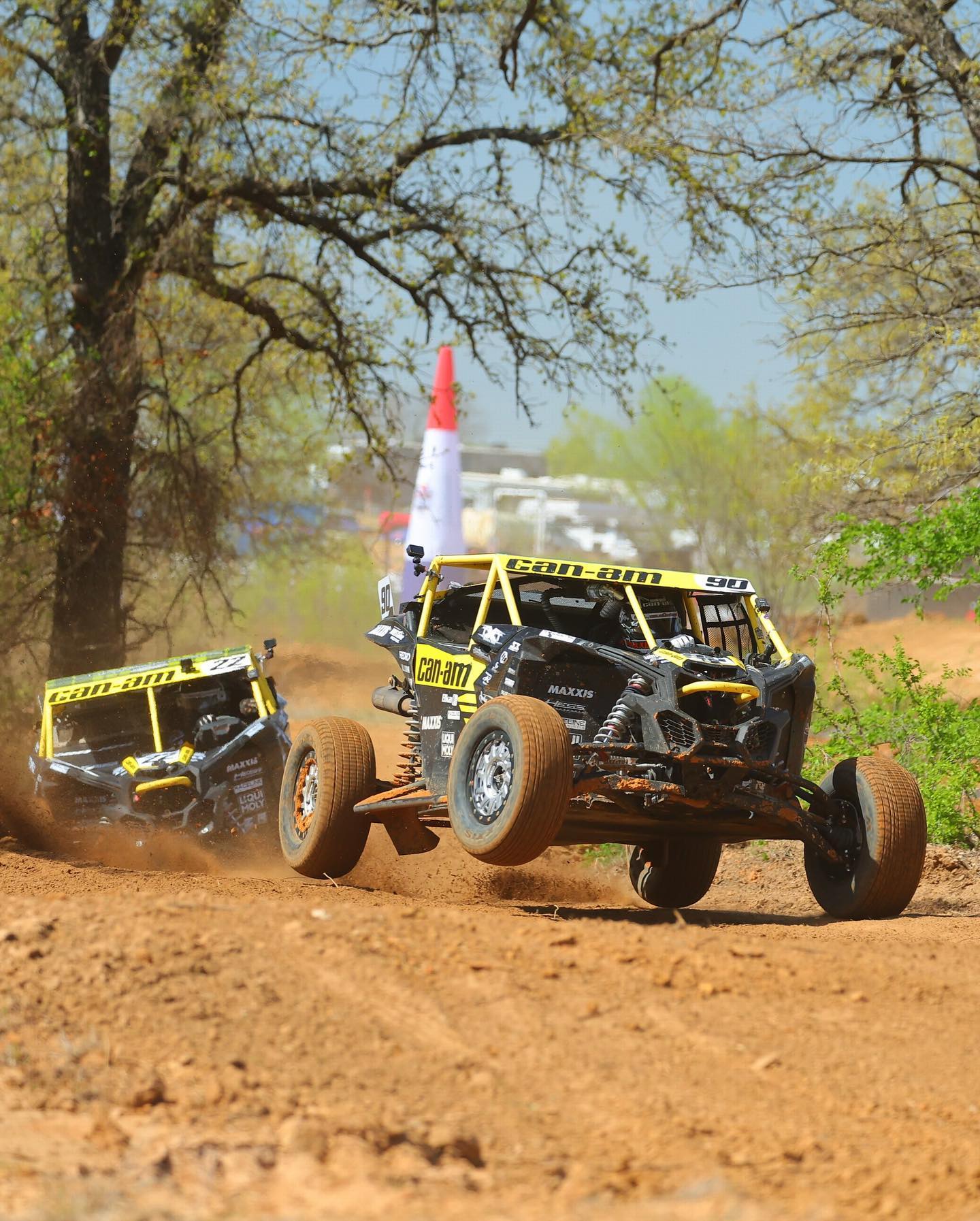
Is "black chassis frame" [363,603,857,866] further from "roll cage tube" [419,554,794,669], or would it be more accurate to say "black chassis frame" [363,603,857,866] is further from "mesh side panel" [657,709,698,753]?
"roll cage tube" [419,554,794,669]

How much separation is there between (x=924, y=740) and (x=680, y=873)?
2764 mm

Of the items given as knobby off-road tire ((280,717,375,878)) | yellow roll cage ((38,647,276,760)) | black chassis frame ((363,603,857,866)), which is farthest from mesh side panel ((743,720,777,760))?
yellow roll cage ((38,647,276,760))

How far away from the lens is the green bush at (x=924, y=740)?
11.1 meters

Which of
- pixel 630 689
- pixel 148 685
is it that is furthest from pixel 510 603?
pixel 148 685

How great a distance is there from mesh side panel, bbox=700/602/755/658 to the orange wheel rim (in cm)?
278

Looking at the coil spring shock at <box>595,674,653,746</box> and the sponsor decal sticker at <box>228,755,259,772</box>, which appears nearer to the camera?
the coil spring shock at <box>595,674,653,746</box>

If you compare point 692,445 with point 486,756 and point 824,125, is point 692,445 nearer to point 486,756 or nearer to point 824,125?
point 824,125

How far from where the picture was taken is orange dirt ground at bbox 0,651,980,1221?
3.63 meters

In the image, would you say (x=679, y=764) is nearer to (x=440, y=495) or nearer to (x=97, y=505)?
(x=97, y=505)

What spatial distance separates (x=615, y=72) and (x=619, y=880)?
31.2ft

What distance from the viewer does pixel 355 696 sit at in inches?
1100

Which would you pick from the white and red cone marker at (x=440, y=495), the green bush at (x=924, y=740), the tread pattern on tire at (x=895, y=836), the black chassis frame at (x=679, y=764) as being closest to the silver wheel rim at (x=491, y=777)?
the black chassis frame at (x=679, y=764)


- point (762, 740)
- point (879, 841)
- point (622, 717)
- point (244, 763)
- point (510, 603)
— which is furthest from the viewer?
point (244, 763)

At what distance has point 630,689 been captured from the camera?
26.7 ft
